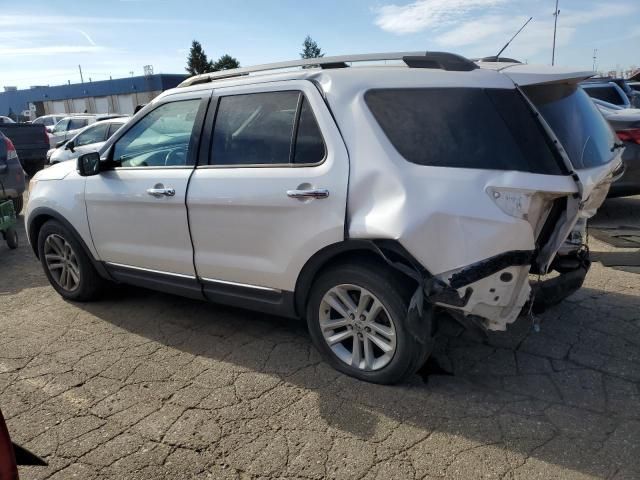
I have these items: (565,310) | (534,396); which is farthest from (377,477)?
(565,310)

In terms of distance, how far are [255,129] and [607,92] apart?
961cm

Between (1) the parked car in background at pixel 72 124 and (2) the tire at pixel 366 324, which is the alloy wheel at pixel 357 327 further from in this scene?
(1) the parked car in background at pixel 72 124

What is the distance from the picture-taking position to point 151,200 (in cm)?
385

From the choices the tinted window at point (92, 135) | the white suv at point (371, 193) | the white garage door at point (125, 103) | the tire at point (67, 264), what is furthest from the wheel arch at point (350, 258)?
the white garage door at point (125, 103)

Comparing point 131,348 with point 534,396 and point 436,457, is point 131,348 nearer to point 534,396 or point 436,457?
point 436,457

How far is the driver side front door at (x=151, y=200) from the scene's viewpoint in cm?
377

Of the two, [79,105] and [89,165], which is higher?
[79,105]

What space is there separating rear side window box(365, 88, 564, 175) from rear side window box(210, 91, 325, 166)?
45 cm

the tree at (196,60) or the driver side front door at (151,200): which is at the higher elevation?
the tree at (196,60)

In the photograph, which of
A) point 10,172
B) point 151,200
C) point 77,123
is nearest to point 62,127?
point 77,123

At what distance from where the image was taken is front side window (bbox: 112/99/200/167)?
3857mm

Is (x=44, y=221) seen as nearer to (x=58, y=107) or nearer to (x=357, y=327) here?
(x=357, y=327)

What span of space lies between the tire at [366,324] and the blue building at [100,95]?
1918 inches

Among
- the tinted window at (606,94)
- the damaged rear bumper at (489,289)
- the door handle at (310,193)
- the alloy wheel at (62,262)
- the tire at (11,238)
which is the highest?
the tinted window at (606,94)
